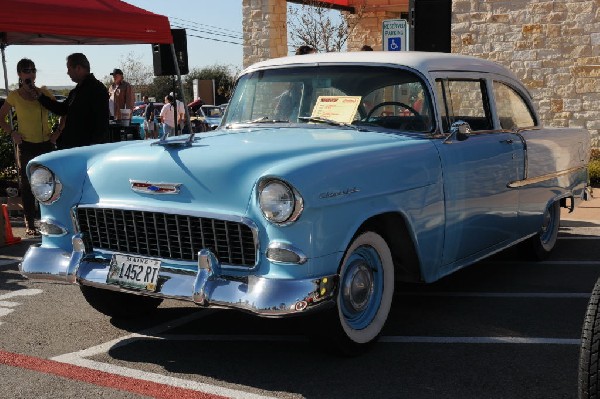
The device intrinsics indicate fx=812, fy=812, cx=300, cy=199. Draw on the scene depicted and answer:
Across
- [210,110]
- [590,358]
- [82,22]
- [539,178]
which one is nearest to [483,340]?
[590,358]

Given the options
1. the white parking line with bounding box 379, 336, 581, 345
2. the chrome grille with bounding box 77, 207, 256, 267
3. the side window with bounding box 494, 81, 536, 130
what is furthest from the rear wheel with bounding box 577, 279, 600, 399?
the side window with bounding box 494, 81, 536, 130

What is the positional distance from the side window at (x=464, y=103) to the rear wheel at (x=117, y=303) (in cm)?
222

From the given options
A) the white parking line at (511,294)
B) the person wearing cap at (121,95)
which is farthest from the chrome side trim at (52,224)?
the person wearing cap at (121,95)

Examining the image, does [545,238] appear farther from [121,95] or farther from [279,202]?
[121,95]

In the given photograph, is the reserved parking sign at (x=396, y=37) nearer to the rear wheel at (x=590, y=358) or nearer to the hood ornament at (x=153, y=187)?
the hood ornament at (x=153, y=187)

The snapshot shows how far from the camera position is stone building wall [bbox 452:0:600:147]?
13.7m

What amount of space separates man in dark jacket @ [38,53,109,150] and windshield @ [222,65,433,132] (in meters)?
2.95

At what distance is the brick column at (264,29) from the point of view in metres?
17.3

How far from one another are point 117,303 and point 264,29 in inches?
515

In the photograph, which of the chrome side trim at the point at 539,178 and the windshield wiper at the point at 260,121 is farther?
the chrome side trim at the point at 539,178

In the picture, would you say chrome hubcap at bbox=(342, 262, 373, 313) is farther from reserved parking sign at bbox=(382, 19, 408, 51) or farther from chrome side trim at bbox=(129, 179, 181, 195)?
reserved parking sign at bbox=(382, 19, 408, 51)

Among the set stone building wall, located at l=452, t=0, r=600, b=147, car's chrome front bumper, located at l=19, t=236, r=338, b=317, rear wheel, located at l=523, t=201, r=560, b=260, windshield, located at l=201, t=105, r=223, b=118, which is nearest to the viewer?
car's chrome front bumper, located at l=19, t=236, r=338, b=317

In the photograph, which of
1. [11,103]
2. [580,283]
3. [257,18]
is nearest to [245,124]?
[580,283]

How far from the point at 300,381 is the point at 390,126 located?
71.7 inches
